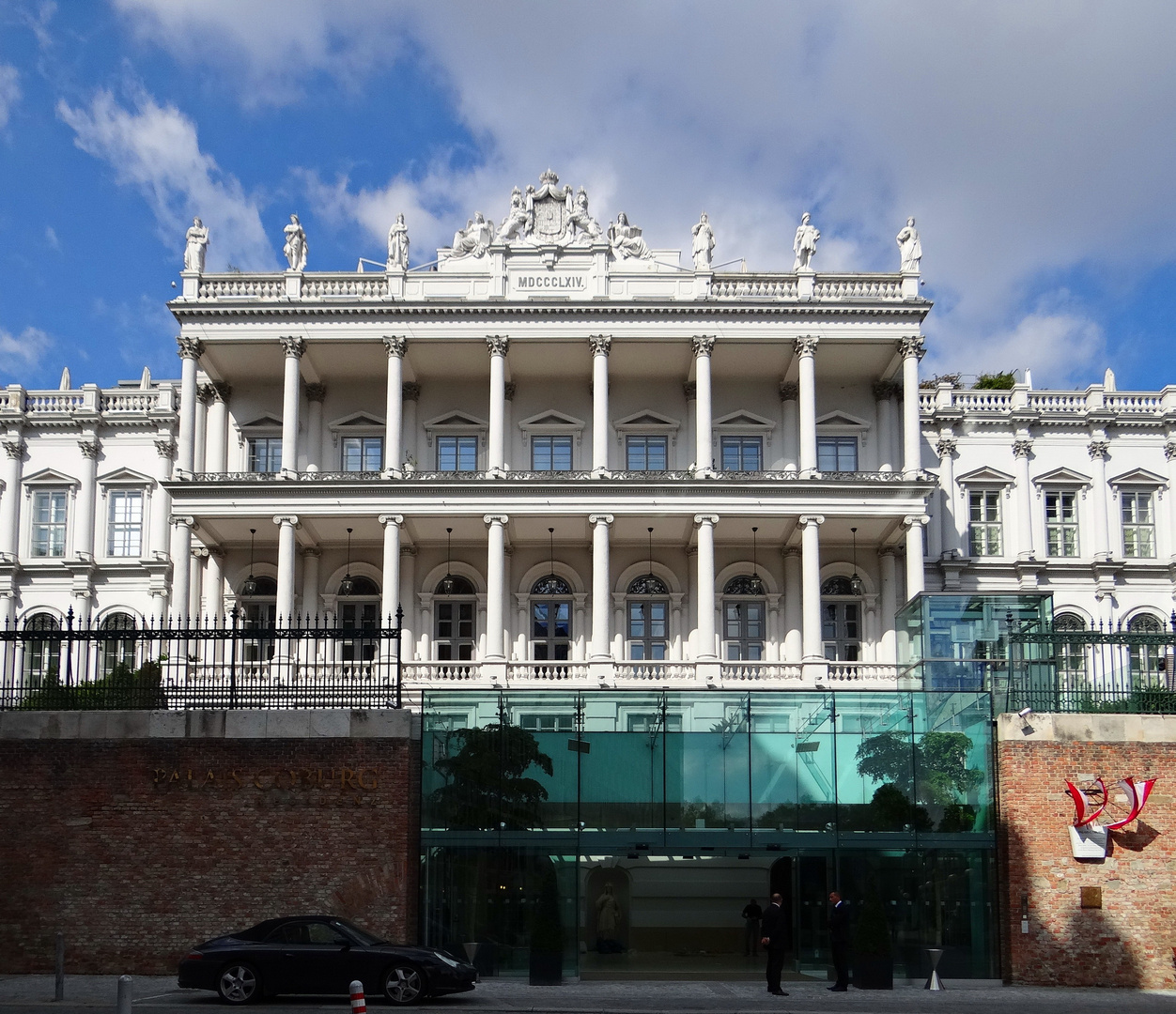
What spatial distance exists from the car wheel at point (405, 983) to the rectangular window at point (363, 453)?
27.0m

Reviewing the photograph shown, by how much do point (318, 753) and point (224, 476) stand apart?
2079 centimetres

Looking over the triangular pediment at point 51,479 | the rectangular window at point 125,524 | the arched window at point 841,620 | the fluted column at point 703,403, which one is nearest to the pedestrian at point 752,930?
the fluted column at point 703,403

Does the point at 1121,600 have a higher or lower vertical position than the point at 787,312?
lower

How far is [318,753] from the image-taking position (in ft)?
79.4

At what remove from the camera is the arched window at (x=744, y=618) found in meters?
45.3

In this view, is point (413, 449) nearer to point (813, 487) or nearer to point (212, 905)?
point (813, 487)

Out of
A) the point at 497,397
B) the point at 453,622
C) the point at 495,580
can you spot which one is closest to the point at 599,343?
the point at 497,397

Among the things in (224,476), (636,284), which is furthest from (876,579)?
(224,476)

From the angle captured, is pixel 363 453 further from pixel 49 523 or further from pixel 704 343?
pixel 49 523

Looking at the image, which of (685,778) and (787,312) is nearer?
(685,778)

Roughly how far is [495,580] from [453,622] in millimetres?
3721

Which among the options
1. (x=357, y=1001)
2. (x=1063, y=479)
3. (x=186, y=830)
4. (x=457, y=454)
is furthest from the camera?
(x=1063, y=479)

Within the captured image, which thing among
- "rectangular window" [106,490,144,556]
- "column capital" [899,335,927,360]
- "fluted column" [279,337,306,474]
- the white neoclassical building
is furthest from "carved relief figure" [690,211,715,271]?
"rectangular window" [106,490,144,556]

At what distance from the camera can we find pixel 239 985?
68.0 feet
